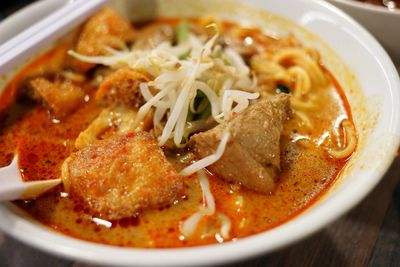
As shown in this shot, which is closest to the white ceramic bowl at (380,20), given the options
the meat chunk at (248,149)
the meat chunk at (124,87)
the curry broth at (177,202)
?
the curry broth at (177,202)

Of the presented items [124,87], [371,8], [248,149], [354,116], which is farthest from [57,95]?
[371,8]

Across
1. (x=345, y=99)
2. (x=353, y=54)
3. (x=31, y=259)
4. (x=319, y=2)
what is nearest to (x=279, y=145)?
(x=345, y=99)

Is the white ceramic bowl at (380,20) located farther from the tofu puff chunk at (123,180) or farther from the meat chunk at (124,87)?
the tofu puff chunk at (123,180)

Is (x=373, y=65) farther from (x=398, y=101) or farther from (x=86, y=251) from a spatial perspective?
(x=86, y=251)

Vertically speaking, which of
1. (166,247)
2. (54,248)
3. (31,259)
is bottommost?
(31,259)

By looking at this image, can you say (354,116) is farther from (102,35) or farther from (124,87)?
(102,35)

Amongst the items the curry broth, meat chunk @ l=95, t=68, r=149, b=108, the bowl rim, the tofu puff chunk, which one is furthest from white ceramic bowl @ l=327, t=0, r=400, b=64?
the tofu puff chunk
